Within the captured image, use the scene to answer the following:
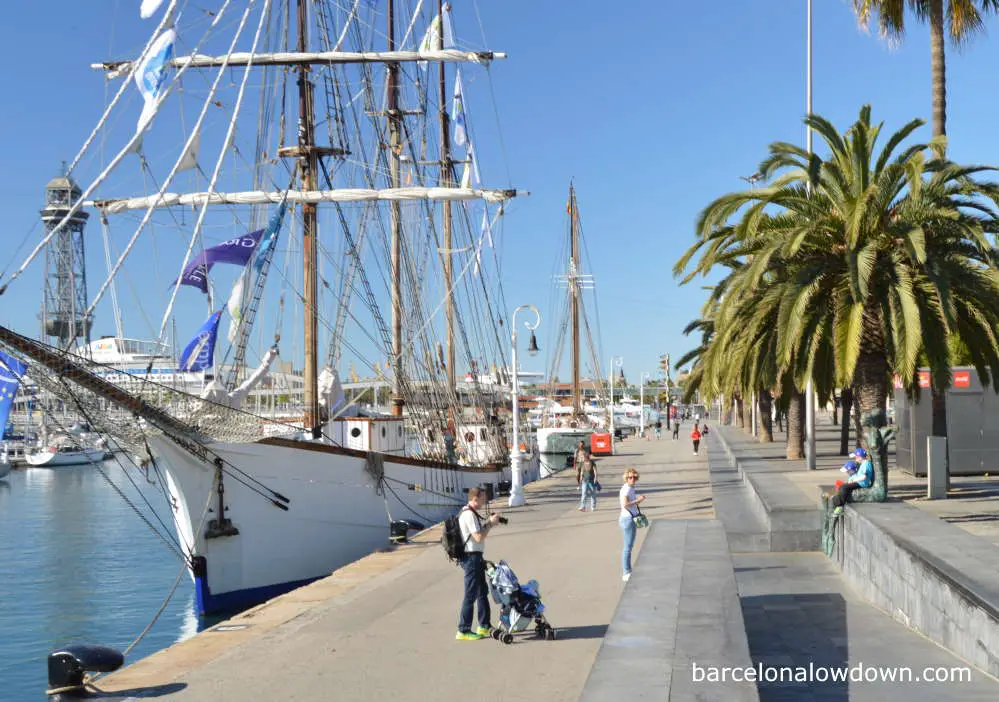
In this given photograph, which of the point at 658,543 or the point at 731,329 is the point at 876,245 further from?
the point at 658,543

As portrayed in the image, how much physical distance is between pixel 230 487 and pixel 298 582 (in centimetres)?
253

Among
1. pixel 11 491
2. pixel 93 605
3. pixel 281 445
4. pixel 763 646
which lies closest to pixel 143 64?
pixel 281 445

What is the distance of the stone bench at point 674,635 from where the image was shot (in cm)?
550

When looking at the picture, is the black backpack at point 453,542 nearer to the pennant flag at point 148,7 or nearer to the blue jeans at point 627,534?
the blue jeans at point 627,534

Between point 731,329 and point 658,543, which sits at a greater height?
point 731,329

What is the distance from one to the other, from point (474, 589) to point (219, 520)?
10112mm

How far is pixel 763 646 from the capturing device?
9273mm

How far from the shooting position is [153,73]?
16.9 meters

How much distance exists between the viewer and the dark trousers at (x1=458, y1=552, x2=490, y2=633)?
964 cm

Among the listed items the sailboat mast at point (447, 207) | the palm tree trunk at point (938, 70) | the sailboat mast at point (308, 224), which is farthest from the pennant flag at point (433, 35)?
the palm tree trunk at point (938, 70)

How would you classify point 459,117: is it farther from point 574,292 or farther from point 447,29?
point 574,292

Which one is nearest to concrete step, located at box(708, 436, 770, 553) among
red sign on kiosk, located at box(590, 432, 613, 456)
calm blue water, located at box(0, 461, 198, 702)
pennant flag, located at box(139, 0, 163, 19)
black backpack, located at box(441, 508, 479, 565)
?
black backpack, located at box(441, 508, 479, 565)

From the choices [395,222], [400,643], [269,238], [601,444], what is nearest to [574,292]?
[601,444]

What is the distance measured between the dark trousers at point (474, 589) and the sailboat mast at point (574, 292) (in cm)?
5102
